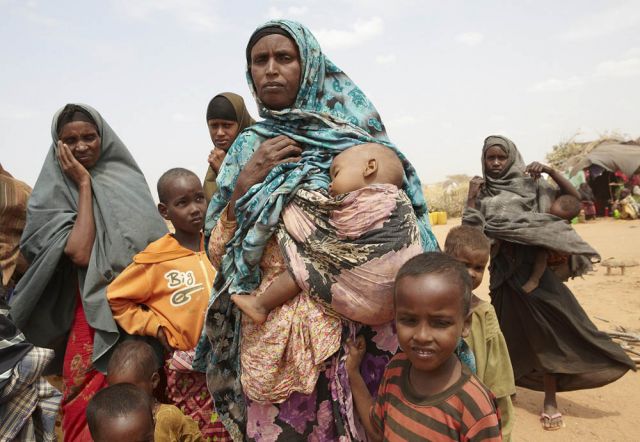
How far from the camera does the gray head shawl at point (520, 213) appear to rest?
4.61 metres

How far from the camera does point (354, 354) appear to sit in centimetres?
201

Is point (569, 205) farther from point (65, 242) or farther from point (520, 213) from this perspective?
point (65, 242)

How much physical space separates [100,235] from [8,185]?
2.36 ft

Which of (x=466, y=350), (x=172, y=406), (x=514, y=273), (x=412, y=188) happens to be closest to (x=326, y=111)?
(x=412, y=188)

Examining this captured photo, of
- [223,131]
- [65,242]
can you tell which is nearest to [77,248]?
[65,242]

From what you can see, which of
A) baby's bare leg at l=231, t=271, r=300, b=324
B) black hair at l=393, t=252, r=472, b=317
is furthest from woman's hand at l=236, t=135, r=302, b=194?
black hair at l=393, t=252, r=472, b=317

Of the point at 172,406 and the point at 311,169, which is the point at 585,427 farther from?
the point at 311,169

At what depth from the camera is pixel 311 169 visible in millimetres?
2102

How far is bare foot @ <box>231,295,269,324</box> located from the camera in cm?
203

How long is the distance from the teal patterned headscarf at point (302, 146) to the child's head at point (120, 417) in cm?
68

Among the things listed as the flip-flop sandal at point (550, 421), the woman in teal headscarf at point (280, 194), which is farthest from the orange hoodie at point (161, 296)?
the flip-flop sandal at point (550, 421)

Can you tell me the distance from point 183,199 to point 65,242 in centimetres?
63

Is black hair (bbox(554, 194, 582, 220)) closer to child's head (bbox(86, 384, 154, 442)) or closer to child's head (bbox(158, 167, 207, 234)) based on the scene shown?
child's head (bbox(158, 167, 207, 234))

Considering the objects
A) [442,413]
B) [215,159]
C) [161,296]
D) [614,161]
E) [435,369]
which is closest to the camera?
[442,413]
